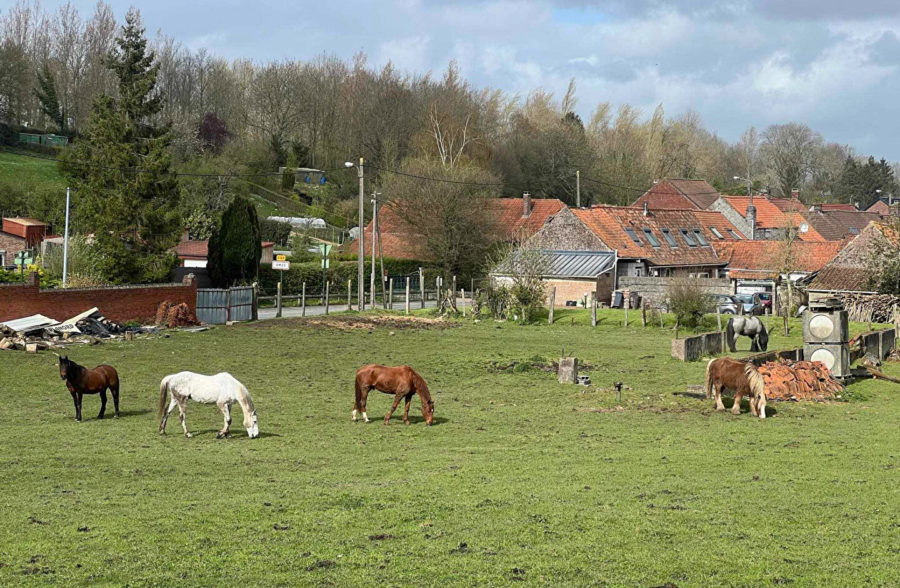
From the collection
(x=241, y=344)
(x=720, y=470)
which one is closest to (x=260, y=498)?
(x=720, y=470)

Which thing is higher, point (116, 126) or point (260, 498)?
point (116, 126)

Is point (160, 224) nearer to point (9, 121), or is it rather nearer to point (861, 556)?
point (861, 556)

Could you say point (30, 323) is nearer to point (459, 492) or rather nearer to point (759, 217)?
point (459, 492)

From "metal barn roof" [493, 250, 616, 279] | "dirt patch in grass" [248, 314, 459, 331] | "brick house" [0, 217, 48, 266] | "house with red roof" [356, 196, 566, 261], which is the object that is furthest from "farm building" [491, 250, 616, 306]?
"brick house" [0, 217, 48, 266]

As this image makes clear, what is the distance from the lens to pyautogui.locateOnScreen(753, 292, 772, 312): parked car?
170 ft

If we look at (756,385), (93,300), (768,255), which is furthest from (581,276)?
(756,385)

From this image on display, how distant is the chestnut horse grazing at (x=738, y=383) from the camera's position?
20844mm

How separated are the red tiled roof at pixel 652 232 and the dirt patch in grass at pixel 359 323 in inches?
745

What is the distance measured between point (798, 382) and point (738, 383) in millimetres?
3435

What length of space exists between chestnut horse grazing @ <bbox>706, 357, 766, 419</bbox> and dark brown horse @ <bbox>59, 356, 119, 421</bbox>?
12.9m

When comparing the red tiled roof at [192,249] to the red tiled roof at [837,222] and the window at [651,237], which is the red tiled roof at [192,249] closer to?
the window at [651,237]

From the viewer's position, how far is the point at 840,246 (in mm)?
64000

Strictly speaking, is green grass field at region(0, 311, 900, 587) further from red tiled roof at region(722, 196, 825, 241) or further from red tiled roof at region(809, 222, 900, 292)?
red tiled roof at region(722, 196, 825, 241)

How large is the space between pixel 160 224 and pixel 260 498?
41.0 m
